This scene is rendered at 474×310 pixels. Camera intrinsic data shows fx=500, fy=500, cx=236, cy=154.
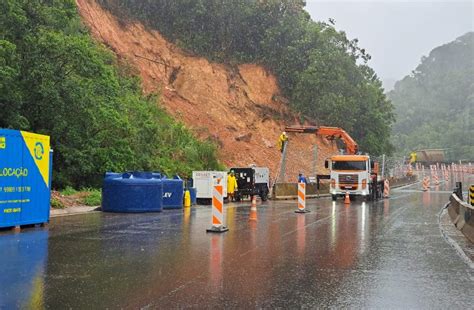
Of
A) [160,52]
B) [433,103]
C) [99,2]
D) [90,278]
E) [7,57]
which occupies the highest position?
[433,103]

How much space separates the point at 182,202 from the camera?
898 inches

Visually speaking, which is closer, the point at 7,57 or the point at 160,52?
the point at 7,57

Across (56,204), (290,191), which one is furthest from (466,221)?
(290,191)

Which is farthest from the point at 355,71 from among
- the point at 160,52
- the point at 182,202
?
the point at 182,202

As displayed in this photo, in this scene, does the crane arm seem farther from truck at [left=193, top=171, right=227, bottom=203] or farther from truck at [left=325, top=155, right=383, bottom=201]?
truck at [left=193, top=171, right=227, bottom=203]

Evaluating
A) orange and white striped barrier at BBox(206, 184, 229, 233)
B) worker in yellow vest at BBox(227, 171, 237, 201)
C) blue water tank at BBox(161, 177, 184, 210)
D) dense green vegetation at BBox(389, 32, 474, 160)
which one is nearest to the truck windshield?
worker in yellow vest at BBox(227, 171, 237, 201)

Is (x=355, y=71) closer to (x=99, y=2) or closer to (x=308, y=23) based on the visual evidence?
(x=308, y=23)

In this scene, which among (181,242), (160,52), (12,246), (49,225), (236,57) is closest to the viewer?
(12,246)

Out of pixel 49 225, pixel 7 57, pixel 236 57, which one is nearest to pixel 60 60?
pixel 7 57

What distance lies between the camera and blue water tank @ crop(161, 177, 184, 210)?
71.0 ft

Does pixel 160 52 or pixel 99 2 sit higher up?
pixel 99 2

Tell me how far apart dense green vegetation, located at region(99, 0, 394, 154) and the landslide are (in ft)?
4.54

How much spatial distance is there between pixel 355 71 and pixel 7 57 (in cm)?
3890

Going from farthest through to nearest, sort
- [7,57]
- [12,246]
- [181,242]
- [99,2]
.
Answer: [99,2]
[7,57]
[181,242]
[12,246]
